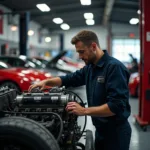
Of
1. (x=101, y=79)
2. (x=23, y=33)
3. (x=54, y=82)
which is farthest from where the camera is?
(x=23, y=33)

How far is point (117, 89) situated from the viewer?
2.23 m

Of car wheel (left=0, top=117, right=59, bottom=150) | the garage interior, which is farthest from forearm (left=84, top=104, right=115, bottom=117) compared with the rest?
the garage interior

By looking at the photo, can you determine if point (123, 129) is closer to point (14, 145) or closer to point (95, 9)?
point (14, 145)

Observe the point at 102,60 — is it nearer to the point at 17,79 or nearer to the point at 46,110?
the point at 46,110

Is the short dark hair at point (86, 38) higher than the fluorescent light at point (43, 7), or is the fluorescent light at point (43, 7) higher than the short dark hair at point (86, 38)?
the fluorescent light at point (43, 7)

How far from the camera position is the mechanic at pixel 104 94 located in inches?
85.6

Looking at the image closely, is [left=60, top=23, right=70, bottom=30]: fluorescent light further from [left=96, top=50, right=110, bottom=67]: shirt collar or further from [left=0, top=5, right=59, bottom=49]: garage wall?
[left=96, top=50, right=110, bottom=67]: shirt collar

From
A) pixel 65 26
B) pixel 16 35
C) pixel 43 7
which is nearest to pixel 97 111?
pixel 43 7

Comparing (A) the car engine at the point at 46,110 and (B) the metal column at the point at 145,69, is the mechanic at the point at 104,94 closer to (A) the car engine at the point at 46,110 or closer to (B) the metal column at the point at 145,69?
(A) the car engine at the point at 46,110

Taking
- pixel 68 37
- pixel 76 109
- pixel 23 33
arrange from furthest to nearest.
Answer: pixel 68 37, pixel 23 33, pixel 76 109

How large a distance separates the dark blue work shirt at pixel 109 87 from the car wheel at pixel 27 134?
58 centimetres

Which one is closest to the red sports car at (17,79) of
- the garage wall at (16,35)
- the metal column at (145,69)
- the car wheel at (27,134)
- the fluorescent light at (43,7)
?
the metal column at (145,69)

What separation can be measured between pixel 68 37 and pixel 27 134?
88.7 ft

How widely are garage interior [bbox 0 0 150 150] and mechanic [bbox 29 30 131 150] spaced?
1.00 metres
